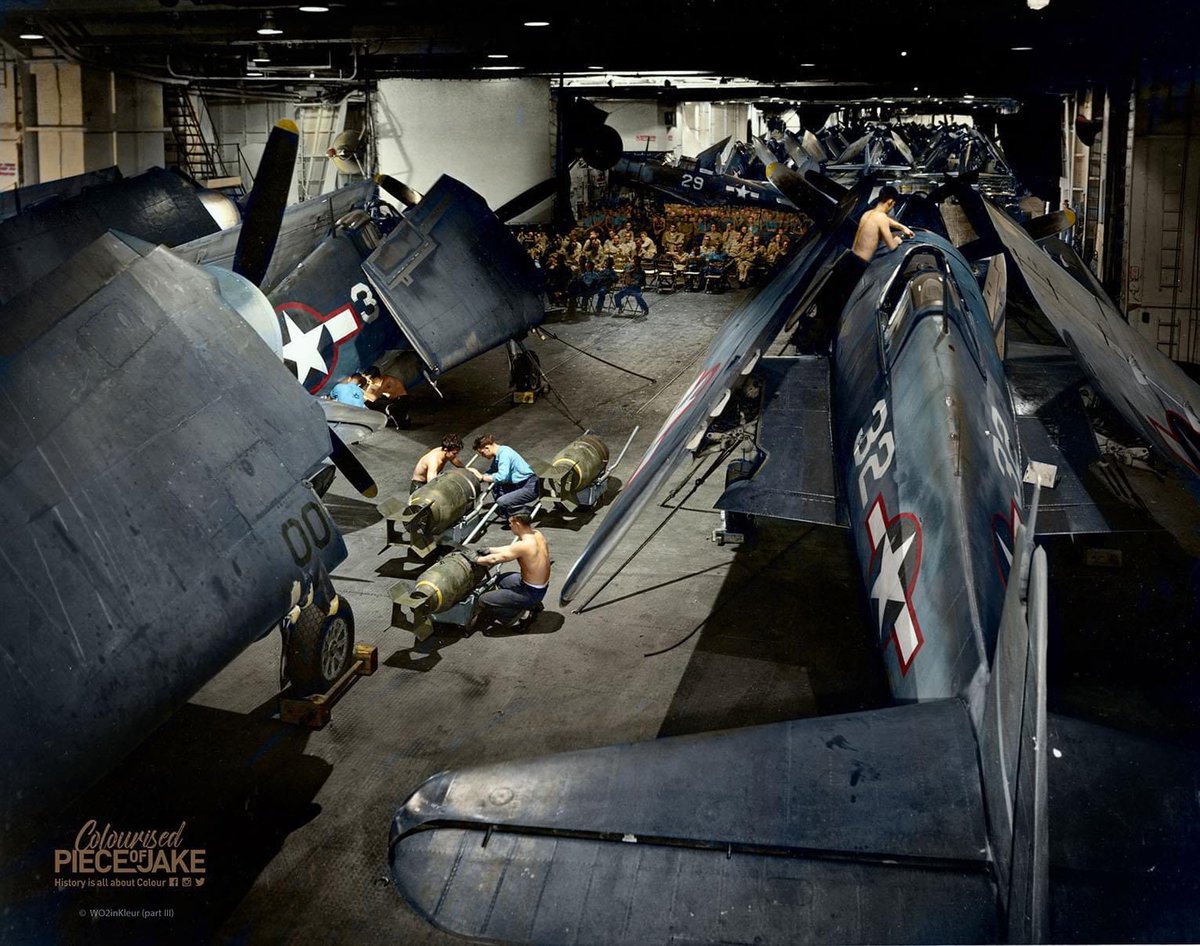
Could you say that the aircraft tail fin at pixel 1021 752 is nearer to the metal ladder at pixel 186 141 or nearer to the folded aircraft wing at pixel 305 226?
the folded aircraft wing at pixel 305 226

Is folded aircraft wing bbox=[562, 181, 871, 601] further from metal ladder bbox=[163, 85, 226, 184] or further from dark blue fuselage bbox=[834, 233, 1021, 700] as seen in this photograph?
metal ladder bbox=[163, 85, 226, 184]

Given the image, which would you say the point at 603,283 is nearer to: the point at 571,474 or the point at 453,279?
the point at 453,279

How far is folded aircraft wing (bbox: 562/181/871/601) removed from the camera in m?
5.57

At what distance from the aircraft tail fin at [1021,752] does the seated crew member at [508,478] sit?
7243 millimetres

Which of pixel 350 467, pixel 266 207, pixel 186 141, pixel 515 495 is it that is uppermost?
pixel 186 141

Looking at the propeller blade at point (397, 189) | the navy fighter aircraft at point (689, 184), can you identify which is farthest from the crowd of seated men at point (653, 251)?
the propeller blade at point (397, 189)

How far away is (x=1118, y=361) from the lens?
7.14 metres

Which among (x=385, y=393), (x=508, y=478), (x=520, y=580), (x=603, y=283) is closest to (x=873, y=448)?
(x=520, y=580)

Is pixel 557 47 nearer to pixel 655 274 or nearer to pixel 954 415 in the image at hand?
pixel 954 415

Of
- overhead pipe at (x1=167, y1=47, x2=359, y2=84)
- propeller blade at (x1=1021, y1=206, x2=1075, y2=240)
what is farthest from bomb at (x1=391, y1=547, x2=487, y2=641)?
overhead pipe at (x1=167, y1=47, x2=359, y2=84)

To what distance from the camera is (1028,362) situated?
1029 cm

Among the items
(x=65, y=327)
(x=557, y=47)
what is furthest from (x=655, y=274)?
(x=65, y=327)

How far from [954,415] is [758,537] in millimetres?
4784

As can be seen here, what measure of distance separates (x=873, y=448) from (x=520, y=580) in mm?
3275
